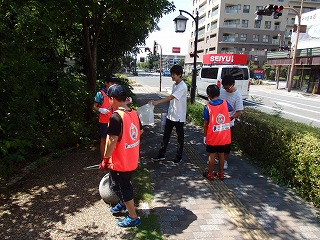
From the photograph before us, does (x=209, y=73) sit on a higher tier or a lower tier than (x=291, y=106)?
higher

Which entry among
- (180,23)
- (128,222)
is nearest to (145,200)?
(128,222)

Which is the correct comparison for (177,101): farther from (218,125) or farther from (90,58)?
(90,58)

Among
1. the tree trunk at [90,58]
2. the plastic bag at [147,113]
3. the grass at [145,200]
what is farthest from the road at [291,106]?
the tree trunk at [90,58]

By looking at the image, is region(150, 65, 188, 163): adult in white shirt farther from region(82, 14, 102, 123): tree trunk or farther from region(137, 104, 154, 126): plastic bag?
region(82, 14, 102, 123): tree trunk

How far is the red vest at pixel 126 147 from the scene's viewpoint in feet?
9.14

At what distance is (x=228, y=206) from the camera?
138 inches

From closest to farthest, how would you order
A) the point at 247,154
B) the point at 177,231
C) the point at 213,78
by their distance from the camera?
the point at 177,231 → the point at 247,154 → the point at 213,78

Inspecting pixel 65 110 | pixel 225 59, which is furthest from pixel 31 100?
pixel 225 59

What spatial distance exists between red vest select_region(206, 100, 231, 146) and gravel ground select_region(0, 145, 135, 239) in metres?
1.85

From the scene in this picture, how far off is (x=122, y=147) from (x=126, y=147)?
45 mm

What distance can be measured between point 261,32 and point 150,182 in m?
56.1

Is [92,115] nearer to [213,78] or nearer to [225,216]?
[225,216]

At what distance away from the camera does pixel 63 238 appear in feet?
9.13

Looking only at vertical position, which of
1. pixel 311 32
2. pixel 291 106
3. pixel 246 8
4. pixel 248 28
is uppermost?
pixel 246 8
